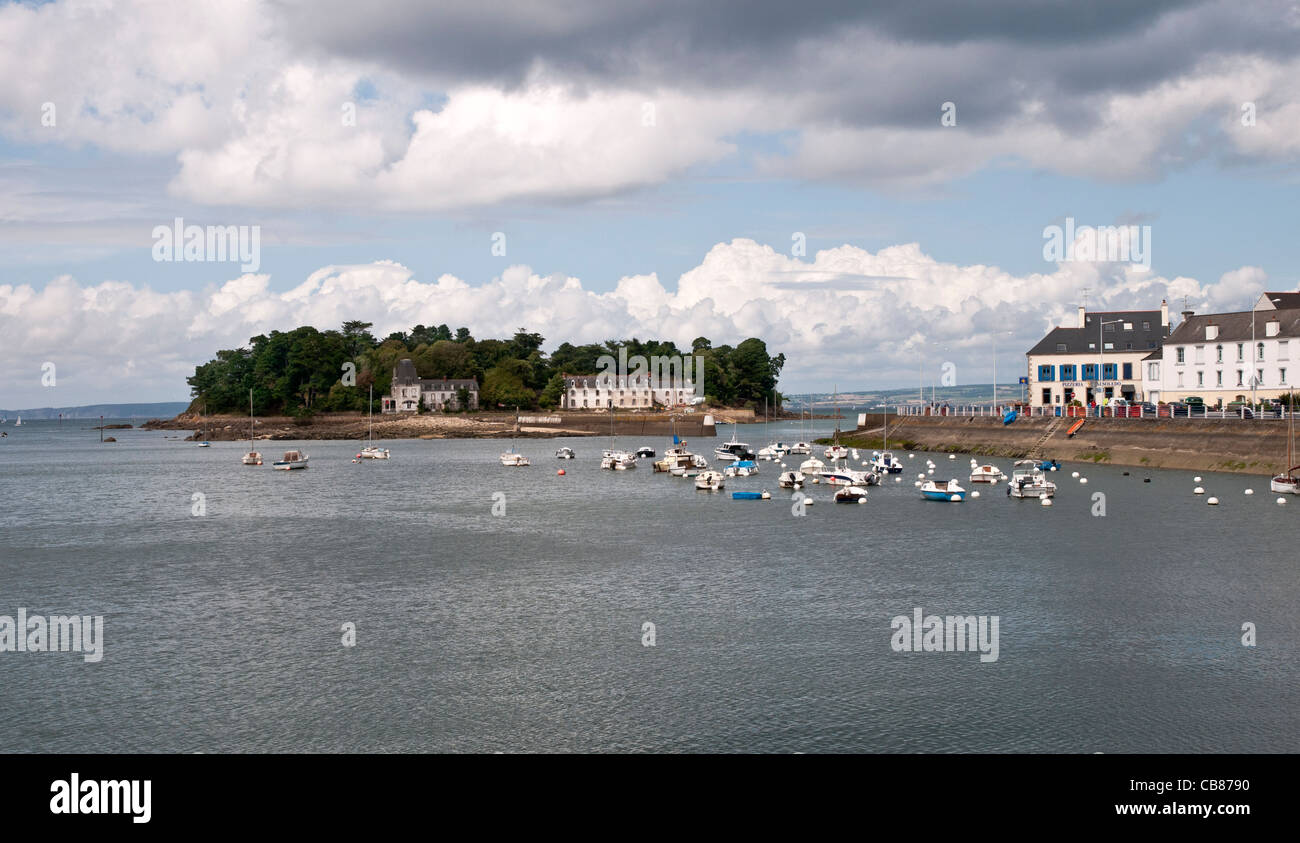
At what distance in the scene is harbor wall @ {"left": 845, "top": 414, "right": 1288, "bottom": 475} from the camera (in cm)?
7656

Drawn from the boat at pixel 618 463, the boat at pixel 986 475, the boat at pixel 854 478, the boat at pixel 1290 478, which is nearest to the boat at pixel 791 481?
the boat at pixel 854 478

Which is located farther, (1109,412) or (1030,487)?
(1109,412)

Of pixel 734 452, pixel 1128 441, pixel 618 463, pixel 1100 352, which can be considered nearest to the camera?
pixel 1128 441

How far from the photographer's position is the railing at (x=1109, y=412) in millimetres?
81787

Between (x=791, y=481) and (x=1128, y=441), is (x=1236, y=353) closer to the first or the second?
(x=1128, y=441)

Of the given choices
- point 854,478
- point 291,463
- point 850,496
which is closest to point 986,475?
point 854,478

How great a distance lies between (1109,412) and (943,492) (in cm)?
3836

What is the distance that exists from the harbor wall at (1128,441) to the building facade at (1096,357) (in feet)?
35.0

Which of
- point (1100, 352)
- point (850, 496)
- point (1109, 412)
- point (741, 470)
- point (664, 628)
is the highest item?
point (1100, 352)

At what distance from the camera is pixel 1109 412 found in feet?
323

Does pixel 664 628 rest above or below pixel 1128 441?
below
